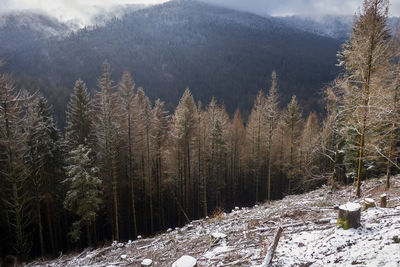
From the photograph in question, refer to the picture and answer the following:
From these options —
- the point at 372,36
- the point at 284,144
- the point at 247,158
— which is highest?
the point at 372,36

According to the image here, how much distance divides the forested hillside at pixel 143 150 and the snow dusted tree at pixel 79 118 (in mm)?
96

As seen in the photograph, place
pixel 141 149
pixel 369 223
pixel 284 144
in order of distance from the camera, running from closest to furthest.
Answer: pixel 369 223, pixel 141 149, pixel 284 144

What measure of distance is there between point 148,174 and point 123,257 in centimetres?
1293

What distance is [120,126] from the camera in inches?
717

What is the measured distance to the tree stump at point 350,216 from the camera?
16.3 ft

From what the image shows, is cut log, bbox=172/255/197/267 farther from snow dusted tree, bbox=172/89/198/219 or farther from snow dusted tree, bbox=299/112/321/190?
snow dusted tree, bbox=172/89/198/219

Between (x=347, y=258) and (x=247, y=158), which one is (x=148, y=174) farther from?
(x=347, y=258)

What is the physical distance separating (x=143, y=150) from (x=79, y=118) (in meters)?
6.79

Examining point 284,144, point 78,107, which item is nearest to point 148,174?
point 78,107

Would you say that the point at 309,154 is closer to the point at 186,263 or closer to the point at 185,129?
the point at 185,129

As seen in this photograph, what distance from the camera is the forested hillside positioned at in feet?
32.3

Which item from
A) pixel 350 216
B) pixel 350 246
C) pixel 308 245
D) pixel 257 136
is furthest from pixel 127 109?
pixel 257 136

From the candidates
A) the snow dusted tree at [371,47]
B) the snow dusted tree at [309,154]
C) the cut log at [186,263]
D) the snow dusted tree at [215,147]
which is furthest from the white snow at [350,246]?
the snow dusted tree at [215,147]

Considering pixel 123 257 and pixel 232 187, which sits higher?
pixel 123 257
